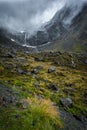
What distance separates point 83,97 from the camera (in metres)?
73.9

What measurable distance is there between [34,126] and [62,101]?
119ft

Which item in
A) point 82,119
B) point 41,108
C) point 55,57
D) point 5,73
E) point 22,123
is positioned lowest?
point 82,119

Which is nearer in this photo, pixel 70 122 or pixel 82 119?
pixel 70 122

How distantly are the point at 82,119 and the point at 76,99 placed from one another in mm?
17104

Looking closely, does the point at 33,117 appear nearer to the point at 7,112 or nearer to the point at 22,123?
the point at 22,123

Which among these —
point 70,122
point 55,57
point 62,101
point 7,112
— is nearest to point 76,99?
point 62,101

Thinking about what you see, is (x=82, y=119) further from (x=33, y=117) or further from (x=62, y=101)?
(x=33, y=117)

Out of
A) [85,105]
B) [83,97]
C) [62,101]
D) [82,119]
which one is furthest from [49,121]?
[83,97]

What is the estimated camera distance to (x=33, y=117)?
22578mm

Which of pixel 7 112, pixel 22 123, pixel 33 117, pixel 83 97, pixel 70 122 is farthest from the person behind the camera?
pixel 83 97

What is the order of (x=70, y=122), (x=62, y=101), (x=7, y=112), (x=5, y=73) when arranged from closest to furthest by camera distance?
(x=7, y=112) → (x=70, y=122) → (x=62, y=101) → (x=5, y=73)

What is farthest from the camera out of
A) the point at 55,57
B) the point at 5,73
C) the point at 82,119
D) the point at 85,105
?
the point at 55,57

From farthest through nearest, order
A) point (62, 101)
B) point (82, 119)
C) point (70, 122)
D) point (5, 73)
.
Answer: point (5, 73) → point (62, 101) → point (82, 119) → point (70, 122)

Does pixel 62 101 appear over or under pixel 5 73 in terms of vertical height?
under
